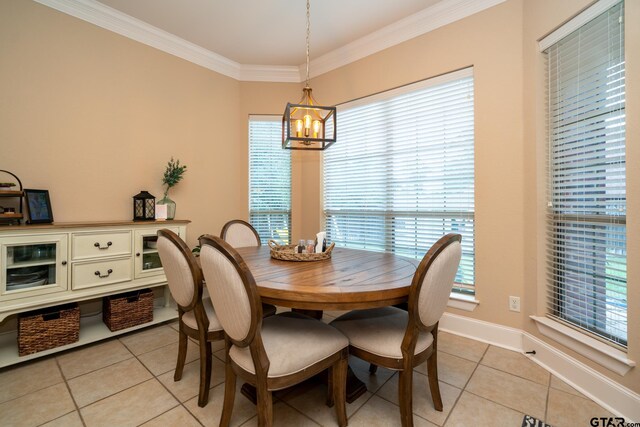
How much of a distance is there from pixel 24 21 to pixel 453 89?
12.3ft

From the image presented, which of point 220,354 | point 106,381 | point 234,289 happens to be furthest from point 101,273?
point 234,289

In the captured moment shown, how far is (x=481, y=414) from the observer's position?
5.27 ft

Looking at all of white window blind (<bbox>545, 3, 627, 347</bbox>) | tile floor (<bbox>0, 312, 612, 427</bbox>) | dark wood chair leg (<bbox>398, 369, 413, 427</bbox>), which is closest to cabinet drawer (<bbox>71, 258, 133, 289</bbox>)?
tile floor (<bbox>0, 312, 612, 427</bbox>)

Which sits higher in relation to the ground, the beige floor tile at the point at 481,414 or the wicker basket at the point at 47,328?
the wicker basket at the point at 47,328

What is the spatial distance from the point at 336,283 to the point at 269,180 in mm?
2740

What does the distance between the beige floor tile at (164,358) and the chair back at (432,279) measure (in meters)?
1.82

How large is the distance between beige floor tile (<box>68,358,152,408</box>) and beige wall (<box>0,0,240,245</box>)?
1399mm

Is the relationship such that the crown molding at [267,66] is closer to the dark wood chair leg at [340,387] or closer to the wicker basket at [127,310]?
the wicker basket at [127,310]

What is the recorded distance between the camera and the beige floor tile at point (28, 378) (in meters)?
1.81

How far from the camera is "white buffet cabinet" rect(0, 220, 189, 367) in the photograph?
6.66 feet

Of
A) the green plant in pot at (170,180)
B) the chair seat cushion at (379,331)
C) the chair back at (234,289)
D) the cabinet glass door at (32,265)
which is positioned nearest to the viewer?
the chair back at (234,289)

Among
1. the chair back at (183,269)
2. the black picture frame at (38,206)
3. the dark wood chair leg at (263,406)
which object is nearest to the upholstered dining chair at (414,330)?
the dark wood chair leg at (263,406)

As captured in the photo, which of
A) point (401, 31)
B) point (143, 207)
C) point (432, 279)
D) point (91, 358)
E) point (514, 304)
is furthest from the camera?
point (401, 31)

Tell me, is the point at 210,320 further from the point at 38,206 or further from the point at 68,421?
the point at 38,206
